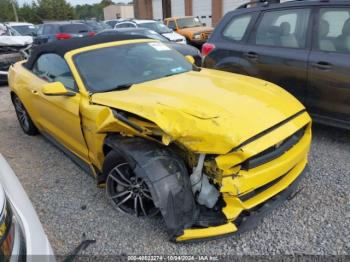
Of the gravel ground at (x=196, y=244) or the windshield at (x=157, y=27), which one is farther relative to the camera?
the windshield at (x=157, y=27)

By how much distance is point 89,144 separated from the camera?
325cm

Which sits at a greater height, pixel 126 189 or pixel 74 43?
pixel 74 43

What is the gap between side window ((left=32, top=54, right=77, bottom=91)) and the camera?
11.6 feet

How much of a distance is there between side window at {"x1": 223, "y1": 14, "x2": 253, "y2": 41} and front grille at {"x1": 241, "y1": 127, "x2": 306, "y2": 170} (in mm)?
2411

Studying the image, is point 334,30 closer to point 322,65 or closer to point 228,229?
point 322,65

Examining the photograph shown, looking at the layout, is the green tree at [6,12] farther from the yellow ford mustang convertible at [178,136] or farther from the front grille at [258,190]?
the front grille at [258,190]

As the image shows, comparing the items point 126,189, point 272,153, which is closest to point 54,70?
point 126,189

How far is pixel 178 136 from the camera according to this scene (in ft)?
7.82

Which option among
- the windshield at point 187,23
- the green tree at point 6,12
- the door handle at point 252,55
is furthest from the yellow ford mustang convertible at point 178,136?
the green tree at point 6,12

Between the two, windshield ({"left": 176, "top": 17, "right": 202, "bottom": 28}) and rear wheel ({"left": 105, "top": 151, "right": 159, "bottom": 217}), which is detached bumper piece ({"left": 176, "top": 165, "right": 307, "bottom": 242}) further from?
windshield ({"left": 176, "top": 17, "right": 202, "bottom": 28})

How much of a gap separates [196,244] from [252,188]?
0.64 metres

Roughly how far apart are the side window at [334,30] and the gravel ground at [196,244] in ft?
3.96

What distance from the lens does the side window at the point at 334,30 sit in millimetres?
3859

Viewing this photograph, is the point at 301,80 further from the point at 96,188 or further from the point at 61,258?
the point at 61,258
